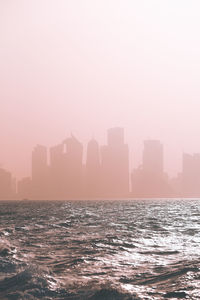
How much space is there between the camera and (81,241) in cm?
2331

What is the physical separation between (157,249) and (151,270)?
5.73 m

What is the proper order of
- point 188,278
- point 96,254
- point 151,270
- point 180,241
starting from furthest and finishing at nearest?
point 180,241 < point 96,254 < point 151,270 < point 188,278

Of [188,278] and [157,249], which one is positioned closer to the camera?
[188,278]

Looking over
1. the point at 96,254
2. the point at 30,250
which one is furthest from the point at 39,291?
the point at 30,250

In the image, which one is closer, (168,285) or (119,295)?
(119,295)

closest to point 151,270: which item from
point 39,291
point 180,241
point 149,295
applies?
point 149,295

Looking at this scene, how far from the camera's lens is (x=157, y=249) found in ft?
65.1

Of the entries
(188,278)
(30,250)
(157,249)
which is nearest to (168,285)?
(188,278)

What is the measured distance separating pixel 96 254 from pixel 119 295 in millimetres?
7893

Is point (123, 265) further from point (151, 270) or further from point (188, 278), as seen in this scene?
point (188, 278)

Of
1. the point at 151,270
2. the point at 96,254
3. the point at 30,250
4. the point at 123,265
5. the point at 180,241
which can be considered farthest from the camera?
the point at 180,241

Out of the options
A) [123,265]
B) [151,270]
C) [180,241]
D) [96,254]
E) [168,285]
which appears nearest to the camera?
[168,285]

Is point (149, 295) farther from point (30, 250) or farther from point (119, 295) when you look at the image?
point (30, 250)

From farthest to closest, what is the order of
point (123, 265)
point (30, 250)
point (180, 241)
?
point (180, 241)
point (30, 250)
point (123, 265)
